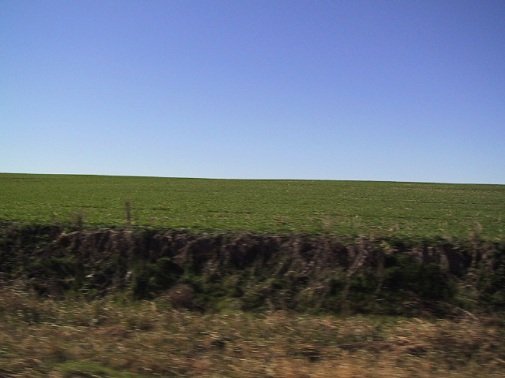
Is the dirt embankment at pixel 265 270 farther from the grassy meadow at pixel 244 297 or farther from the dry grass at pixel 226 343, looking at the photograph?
the dry grass at pixel 226 343

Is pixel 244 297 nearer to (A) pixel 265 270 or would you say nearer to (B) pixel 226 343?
(A) pixel 265 270

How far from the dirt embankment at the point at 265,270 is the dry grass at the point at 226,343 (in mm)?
880

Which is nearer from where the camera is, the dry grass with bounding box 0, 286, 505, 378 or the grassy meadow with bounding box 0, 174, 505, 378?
the dry grass with bounding box 0, 286, 505, 378

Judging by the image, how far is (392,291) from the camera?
11.5 meters

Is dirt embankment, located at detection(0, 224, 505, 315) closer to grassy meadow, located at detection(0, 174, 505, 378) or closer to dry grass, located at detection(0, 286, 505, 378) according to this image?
grassy meadow, located at detection(0, 174, 505, 378)

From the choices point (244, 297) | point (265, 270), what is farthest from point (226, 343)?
point (265, 270)

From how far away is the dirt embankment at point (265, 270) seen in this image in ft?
36.4

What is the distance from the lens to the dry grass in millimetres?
6219

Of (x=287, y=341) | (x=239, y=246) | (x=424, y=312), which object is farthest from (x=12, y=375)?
(x=424, y=312)

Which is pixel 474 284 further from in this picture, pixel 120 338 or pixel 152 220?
pixel 152 220

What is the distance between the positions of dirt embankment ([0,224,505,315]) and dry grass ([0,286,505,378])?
0.88 meters

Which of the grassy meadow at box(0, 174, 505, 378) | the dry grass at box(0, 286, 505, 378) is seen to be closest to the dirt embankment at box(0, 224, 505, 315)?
the grassy meadow at box(0, 174, 505, 378)

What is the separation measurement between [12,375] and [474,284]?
397 inches

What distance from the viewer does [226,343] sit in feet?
25.6
